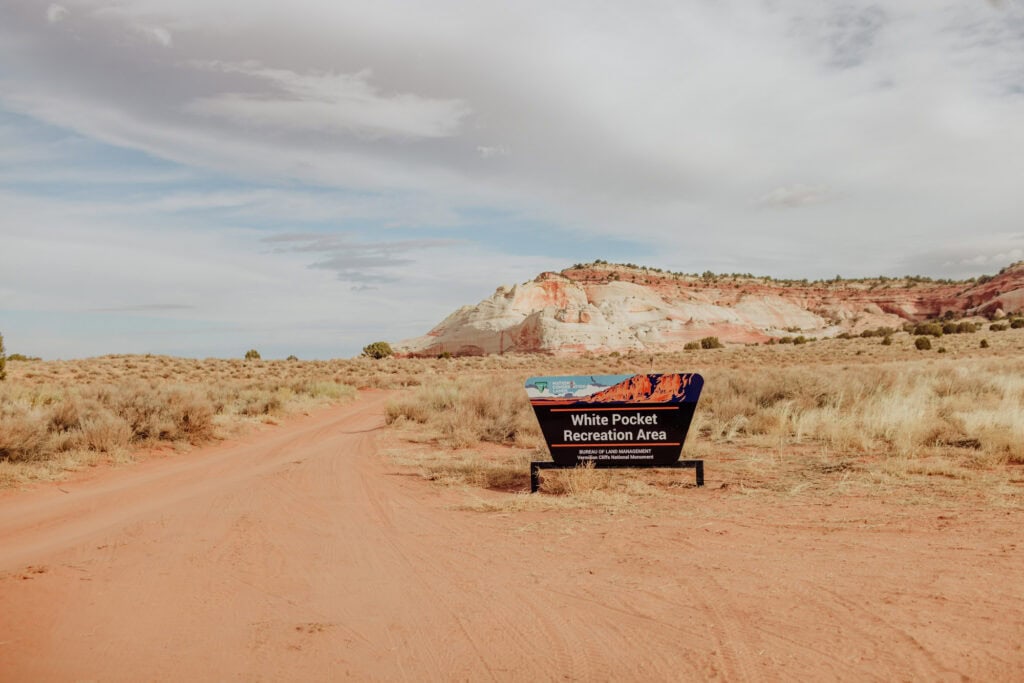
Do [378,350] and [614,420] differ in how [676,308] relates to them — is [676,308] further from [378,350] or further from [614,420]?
[614,420]

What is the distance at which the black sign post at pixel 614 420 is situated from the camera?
27.9 feet

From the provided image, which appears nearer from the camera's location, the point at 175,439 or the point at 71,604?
the point at 71,604

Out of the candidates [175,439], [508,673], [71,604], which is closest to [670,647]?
[508,673]

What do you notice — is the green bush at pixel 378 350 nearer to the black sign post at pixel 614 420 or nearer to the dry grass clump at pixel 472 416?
the dry grass clump at pixel 472 416

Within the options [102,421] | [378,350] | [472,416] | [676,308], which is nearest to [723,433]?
[472,416]

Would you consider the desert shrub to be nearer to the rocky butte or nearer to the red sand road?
the rocky butte

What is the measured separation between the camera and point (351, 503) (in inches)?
323

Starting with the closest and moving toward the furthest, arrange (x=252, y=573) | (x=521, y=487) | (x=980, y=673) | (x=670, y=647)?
(x=980, y=673) < (x=670, y=647) < (x=252, y=573) < (x=521, y=487)

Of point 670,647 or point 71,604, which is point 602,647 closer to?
point 670,647

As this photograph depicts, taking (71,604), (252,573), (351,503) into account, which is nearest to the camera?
(71,604)

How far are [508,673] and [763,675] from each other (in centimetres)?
137

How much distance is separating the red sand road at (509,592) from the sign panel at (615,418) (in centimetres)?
84

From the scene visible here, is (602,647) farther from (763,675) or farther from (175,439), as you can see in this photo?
(175,439)

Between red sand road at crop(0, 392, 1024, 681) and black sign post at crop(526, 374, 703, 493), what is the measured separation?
817mm
